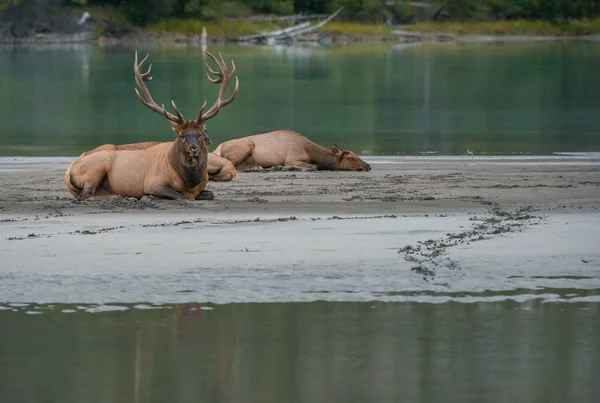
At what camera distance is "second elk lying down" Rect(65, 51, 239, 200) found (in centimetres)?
1645

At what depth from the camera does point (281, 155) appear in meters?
21.4

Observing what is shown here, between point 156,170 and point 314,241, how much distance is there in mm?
3803

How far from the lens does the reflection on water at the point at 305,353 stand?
823 cm

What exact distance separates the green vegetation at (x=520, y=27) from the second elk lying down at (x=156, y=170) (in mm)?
87198

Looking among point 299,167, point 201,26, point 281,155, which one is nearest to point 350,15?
point 201,26

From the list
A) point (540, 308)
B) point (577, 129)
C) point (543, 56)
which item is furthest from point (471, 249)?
point (543, 56)

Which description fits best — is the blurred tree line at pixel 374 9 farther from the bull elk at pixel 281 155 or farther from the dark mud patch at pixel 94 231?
the dark mud patch at pixel 94 231

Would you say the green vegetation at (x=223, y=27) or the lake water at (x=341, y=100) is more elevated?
the green vegetation at (x=223, y=27)

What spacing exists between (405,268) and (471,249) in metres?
1.11

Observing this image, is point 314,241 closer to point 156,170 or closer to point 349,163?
point 156,170

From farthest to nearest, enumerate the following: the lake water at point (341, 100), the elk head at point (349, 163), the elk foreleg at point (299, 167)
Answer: the lake water at point (341, 100)
the elk foreleg at point (299, 167)
the elk head at point (349, 163)

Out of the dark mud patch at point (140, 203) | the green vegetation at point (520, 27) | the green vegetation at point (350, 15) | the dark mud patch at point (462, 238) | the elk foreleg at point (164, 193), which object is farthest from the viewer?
the green vegetation at point (520, 27)

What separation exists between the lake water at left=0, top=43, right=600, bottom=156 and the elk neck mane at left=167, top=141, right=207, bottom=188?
8.47 meters

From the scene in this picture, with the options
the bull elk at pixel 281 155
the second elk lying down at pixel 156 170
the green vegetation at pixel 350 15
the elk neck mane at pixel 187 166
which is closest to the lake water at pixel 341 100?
the bull elk at pixel 281 155
